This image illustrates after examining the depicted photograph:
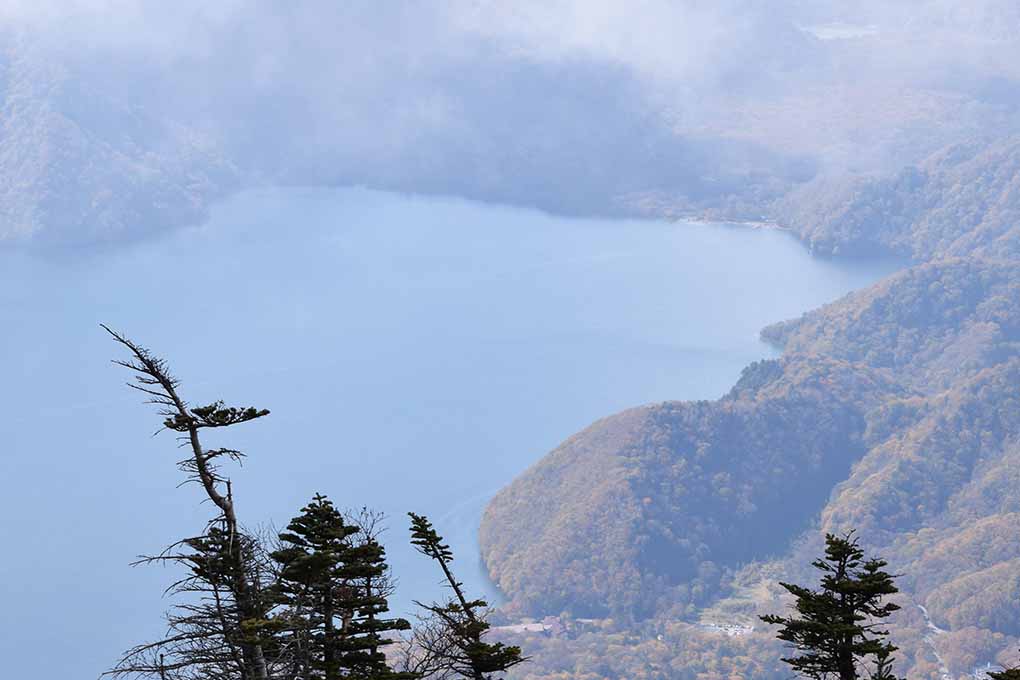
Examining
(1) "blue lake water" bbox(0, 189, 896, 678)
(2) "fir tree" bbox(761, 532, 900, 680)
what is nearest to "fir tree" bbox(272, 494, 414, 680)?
(2) "fir tree" bbox(761, 532, 900, 680)

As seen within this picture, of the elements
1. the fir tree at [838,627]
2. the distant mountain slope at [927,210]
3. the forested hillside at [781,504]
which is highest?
the distant mountain slope at [927,210]

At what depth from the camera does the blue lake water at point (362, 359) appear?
248 ft

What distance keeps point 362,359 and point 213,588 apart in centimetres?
9913

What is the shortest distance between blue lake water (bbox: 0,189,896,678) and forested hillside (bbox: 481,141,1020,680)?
4.68 meters

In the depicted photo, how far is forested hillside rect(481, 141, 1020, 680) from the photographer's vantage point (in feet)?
224

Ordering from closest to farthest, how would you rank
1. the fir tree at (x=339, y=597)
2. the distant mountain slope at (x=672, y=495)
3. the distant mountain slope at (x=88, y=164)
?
the fir tree at (x=339, y=597) → the distant mountain slope at (x=672, y=495) → the distant mountain slope at (x=88, y=164)

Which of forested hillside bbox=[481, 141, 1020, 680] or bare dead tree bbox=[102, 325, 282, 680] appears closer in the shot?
bare dead tree bbox=[102, 325, 282, 680]

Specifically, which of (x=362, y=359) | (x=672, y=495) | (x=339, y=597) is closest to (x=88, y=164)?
(x=362, y=359)

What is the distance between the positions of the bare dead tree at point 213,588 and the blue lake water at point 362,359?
54749 mm

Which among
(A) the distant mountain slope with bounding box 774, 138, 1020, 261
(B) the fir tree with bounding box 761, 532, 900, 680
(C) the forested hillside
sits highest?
(A) the distant mountain slope with bounding box 774, 138, 1020, 261

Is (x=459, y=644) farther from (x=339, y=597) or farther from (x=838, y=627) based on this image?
(x=838, y=627)

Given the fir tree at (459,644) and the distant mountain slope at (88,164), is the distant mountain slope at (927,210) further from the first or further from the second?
the fir tree at (459,644)

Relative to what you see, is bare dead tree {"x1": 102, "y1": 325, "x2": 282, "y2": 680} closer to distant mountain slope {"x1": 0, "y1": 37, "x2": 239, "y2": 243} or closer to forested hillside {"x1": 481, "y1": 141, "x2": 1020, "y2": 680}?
forested hillside {"x1": 481, "y1": 141, "x2": 1020, "y2": 680}

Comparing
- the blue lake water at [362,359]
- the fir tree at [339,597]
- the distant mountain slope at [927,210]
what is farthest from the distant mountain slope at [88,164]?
the fir tree at [339,597]
